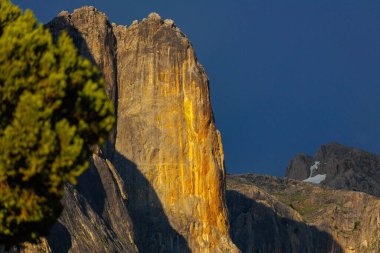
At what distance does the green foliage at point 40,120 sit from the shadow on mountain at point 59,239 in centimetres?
5376

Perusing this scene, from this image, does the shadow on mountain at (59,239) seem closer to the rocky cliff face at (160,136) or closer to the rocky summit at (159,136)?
the rocky summit at (159,136)

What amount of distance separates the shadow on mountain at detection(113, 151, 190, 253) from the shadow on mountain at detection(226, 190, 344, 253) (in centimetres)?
4293

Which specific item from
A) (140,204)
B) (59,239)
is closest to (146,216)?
(140,204)

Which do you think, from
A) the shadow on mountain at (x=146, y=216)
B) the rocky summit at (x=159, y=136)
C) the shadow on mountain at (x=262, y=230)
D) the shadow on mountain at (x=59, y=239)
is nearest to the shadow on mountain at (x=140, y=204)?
the shadow on mountain at (x=146, y=216)

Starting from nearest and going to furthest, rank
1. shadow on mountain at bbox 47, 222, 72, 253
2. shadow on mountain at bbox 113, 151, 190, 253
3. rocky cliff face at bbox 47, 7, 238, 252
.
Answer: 1. shadow on mountain at bbox 47, 222, 72, 253
2. shadow on mountain at bbox 113, 151, 190, 253
3. rocky cliff face at bbox 47, 7, 238, 252

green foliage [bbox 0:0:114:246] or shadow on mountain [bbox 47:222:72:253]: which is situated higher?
shadow on mountain [bbox 47:222:72:253]

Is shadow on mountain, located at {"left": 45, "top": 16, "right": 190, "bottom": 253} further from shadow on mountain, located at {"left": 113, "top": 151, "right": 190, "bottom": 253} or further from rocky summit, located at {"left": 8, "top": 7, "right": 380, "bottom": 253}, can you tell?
rocky summit, located at {"left": 8, "top": 7, "right": 380, "bottom": 253}

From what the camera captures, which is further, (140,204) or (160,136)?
(160,136)

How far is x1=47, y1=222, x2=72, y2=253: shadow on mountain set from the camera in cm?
9531

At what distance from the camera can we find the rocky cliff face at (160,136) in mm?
136000

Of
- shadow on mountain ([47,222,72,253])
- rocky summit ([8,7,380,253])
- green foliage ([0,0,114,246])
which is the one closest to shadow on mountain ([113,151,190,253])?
rocky summit ([8,7,380,253])

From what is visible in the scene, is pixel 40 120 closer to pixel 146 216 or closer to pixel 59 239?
pixel 59 239

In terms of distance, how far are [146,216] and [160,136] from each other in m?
10.4

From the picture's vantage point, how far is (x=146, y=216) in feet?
451
